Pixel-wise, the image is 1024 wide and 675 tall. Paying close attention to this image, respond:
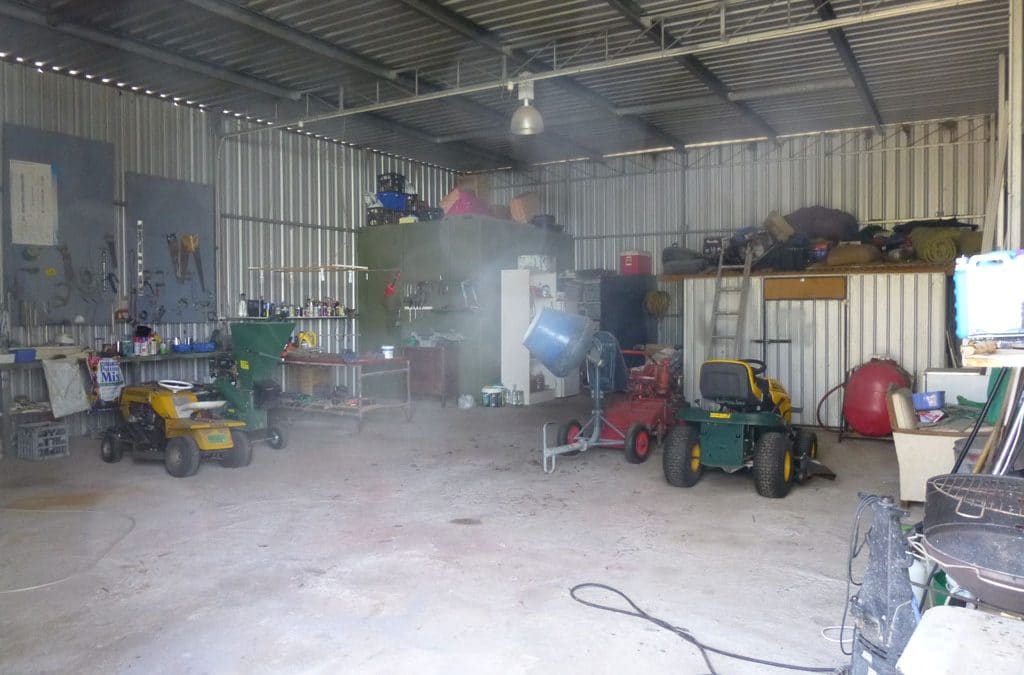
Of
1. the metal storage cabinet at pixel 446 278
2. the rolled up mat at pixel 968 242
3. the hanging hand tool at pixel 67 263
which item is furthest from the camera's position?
the metal storage cabinet at pixel 446 278

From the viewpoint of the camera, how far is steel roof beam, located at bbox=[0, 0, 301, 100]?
6637mm

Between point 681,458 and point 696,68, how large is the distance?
15.8ft

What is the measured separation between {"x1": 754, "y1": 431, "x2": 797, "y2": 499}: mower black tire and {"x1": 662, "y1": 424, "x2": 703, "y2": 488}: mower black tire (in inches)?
20.2

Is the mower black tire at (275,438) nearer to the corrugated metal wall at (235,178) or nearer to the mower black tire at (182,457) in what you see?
the mower black tire at (182,457)

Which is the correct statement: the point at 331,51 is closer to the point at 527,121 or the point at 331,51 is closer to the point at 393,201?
the point at 527,121

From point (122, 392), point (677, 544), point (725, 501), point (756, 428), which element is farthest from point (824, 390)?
point (122, 392)

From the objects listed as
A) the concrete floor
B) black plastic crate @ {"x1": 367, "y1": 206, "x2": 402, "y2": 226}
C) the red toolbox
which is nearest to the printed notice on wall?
the concrete floor

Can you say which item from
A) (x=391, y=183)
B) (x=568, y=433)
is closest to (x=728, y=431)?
(x=568, y=433)

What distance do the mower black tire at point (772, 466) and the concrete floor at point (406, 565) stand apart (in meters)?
0.12

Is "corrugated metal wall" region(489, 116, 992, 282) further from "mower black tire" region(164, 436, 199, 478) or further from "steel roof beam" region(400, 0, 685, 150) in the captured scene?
"mower black tire" region(164, 436, 199, 478)

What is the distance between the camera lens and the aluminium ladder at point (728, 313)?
8.95m

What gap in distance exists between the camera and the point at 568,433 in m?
7.18

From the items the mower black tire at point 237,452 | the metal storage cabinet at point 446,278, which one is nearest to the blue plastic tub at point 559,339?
the mower black tire at point 237,452

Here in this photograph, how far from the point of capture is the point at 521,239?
12.1 metres
